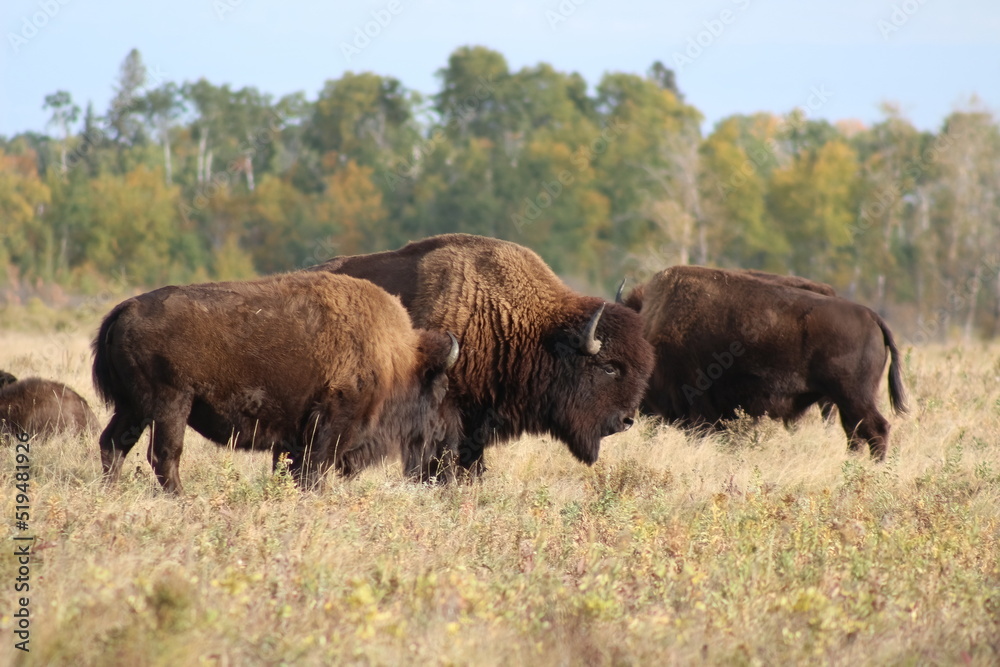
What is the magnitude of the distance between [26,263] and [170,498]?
38350mm

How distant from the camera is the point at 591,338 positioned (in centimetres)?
695

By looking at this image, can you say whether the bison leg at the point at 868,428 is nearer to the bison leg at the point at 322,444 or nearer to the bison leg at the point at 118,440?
the bison leg at the point at 322,444

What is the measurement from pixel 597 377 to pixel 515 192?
35794mm

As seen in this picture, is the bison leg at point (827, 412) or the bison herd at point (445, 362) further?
the bison leg at point (827, 412)

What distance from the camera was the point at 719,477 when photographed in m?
7.03

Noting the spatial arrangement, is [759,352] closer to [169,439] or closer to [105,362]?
[169,439]

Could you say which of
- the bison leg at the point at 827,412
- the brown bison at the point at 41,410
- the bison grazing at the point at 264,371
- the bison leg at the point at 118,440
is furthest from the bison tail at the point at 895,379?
the brown bison at the point at 41,410

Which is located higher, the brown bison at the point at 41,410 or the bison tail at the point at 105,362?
the bison tail at the point at 105,362

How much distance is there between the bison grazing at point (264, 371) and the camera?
5.68m

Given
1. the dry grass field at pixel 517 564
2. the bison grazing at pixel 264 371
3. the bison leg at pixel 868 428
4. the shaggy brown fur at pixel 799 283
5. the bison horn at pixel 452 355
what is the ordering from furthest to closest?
the shaggy brown fur at pixel 799 283
the bison leg at pixel 868 428
the bison horn at pixel 452 355
the bison grazing at pixel 264 371
the dry grass field at pixel 517 564

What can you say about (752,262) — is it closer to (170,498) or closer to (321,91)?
(321,91)

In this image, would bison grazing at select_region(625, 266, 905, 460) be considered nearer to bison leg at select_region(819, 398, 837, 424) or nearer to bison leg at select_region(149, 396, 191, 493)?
bison leg at select_region(819, 398, 837, 424)

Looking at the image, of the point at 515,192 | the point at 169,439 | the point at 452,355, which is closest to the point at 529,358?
the point at 452,355

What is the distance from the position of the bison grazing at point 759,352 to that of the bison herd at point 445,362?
1cm
